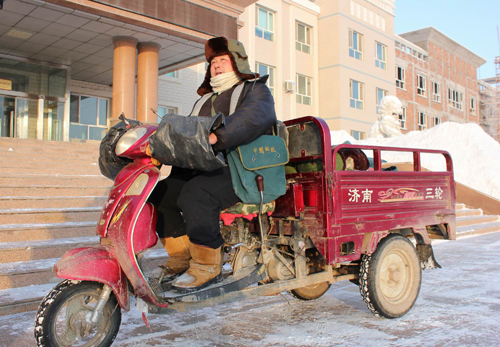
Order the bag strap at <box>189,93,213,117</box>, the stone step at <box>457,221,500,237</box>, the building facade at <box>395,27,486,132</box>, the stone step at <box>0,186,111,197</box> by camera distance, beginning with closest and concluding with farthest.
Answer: the bag strap at <box>189,93,213,117</box> < the stone step at <box>0,186,111,197</box> < the stone step at <box>457,221,500,237</box> < the building facade at <box>395,27,486,132</box>

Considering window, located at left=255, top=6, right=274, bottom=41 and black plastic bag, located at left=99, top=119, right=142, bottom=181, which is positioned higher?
window, located at left=255, top=6, right=274, bottom=41

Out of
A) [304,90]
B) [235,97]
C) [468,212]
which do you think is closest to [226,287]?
[235,97]

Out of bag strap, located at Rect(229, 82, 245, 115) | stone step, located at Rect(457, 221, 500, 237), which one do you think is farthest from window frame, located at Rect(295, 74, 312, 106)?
bag strap, located at Rect(229, 82, 245, 115)

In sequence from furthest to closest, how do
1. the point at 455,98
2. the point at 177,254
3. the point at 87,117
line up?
the point at 455,98, the point at 87,117, the point at 177,254

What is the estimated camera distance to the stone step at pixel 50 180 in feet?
20.8

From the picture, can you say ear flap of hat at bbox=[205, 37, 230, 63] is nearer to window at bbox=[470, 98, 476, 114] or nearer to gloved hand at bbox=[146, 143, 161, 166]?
gloved hand at bbox=[146, 143, 161, 166]

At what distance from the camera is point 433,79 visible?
3881 cm

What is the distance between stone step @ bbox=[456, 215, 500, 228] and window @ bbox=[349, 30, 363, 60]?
64.0 ft

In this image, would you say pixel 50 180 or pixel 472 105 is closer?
pixel 50 180

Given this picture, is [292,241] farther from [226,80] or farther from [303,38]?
[303,38]

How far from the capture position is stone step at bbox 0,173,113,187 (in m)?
6.34

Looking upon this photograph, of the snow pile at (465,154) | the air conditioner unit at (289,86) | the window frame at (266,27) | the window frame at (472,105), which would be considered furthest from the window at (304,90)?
the window frame at (472,105)

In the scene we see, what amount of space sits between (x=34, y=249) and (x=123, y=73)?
9429 mm

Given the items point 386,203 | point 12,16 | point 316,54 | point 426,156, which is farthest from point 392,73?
point 386,203
